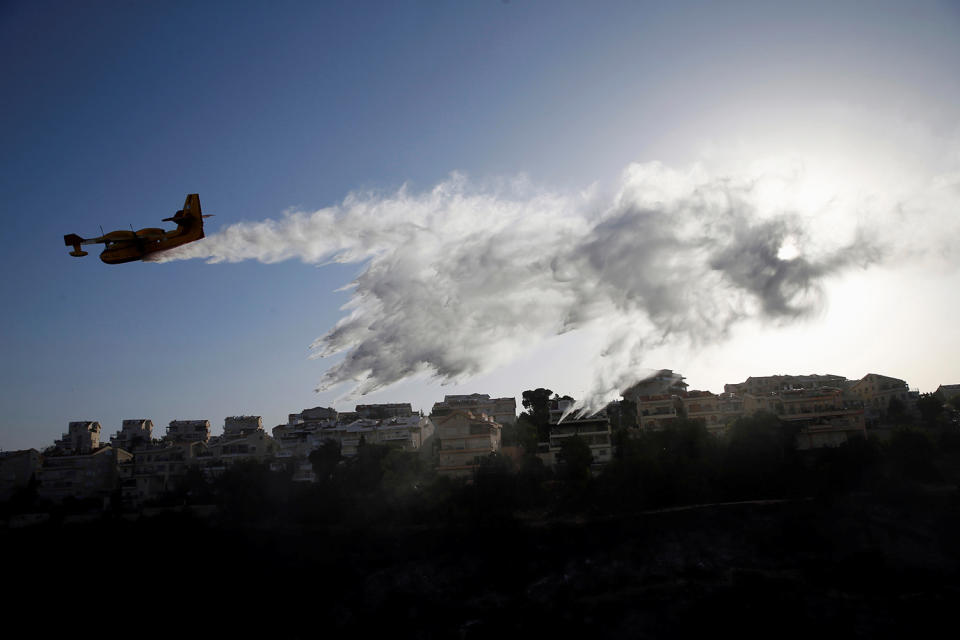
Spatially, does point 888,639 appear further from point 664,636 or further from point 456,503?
point 456,503

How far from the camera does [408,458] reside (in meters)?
55.2

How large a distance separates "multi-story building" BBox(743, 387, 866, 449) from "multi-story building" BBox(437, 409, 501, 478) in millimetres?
23298

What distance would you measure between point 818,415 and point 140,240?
51886 mm

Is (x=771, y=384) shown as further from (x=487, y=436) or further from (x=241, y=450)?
(x=241, y=450)

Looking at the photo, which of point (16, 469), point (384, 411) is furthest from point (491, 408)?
point (16, 469)

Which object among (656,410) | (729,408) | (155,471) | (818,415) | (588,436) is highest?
(656,410)

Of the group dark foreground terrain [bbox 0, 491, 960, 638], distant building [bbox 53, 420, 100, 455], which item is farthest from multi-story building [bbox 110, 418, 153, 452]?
dark foreground terrain [bbox 0, 491, 960, 638]

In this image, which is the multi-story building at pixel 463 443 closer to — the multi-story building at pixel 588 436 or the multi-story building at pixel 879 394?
the multi-story building at pixel 588 436

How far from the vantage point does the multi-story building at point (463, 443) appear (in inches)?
2176

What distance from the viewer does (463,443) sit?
56.3 m

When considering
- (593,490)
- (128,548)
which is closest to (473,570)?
(593,490)

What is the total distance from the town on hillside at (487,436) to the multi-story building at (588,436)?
9 cm

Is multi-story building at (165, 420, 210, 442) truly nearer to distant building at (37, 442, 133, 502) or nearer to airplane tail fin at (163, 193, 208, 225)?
distant building at (37, 442, 133, 502)

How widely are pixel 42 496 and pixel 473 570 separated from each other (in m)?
43.0
